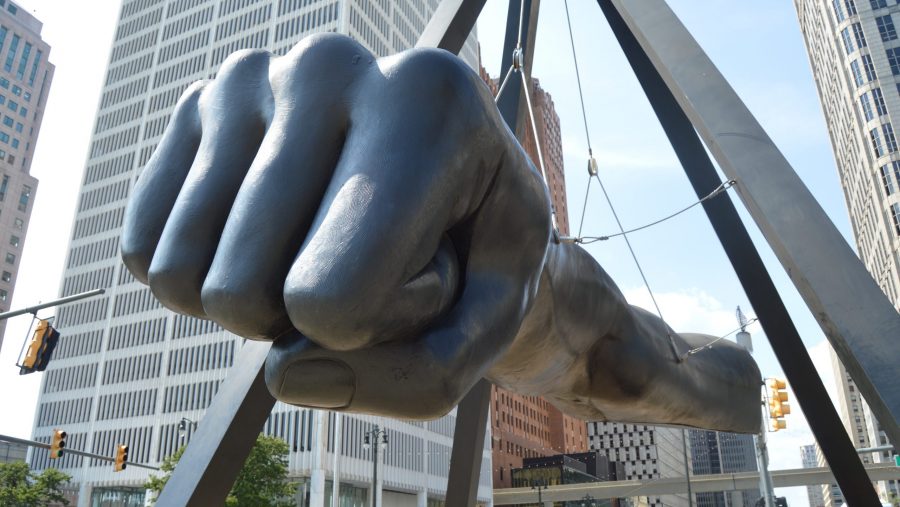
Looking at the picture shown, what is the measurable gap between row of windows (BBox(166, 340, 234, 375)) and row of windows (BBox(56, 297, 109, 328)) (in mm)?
9497

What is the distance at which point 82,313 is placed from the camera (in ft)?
194

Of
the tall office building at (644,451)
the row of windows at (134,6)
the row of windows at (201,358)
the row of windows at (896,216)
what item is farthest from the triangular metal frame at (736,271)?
the tall office building at (644,451)

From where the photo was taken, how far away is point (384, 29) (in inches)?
2431

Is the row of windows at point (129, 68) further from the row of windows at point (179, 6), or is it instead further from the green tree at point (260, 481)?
the green tree at point (260, 481)

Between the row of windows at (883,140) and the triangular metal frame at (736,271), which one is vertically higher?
the row of windows at (883,140)

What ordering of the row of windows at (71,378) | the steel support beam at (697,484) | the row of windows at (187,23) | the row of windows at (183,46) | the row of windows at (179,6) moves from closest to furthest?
the steel support beam at (697,484) < the row of windows at (71,378) < the row of windows at (183,46) < the row of windows at (187,23) < the row of windows at (179,6)

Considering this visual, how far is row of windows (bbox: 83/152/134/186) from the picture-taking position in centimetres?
6245

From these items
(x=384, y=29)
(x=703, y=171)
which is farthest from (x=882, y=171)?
(x=703, y=171)

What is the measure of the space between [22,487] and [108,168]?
35.4 metres

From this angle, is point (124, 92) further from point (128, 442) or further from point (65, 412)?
point (128, 442)

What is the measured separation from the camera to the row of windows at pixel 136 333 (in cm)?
5460

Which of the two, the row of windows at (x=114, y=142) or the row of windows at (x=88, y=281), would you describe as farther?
the row of windows at (x=114, y=142)

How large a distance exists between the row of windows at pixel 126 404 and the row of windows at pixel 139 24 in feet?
119

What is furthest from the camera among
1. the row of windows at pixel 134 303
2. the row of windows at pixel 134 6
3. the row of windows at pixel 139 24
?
the row of windows at pixel 134 6
